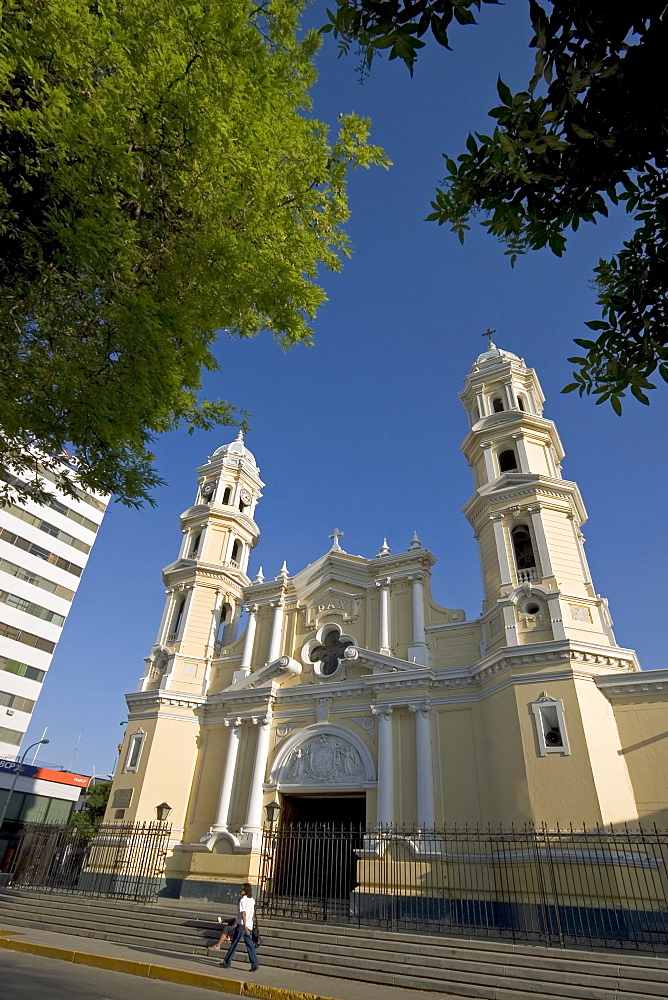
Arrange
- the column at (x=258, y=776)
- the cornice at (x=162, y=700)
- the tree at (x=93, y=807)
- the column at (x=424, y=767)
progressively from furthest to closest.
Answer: the tree at (x=93, y=807)
the cornice at (x=162, y=700)
the column at (x=258, y=776)
the column at (x=424, y=767)

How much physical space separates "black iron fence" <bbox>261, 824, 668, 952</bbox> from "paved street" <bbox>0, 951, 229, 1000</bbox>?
5.00m

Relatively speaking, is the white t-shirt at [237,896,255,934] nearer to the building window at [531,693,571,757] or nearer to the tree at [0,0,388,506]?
the tree at [0,0,388,506]

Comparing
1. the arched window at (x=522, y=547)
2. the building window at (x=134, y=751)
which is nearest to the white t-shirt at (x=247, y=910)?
the building window at (x=134, y=751)

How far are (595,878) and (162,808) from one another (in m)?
12.3

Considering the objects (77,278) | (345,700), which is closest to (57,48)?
(77,278)

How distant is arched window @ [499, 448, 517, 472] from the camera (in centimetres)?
2119

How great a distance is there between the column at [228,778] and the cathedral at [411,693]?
9 centimetres

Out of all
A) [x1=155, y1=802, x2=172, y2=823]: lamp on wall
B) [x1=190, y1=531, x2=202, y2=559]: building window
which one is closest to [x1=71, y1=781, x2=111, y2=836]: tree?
[x1=190, y1=531, x2=202, y2=559]: building window

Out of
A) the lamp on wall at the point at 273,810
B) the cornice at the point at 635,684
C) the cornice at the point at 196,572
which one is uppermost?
the cornice at the point at 196,572

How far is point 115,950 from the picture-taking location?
1059cm

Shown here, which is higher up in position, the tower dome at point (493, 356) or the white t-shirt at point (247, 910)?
the tower dome at point (493, 356)

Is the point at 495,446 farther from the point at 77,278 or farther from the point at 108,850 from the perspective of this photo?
the point at 108,850

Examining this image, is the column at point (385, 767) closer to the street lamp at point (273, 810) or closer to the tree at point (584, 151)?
the street lamp at point (273, 810)

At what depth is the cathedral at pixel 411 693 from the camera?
14.3 metres
